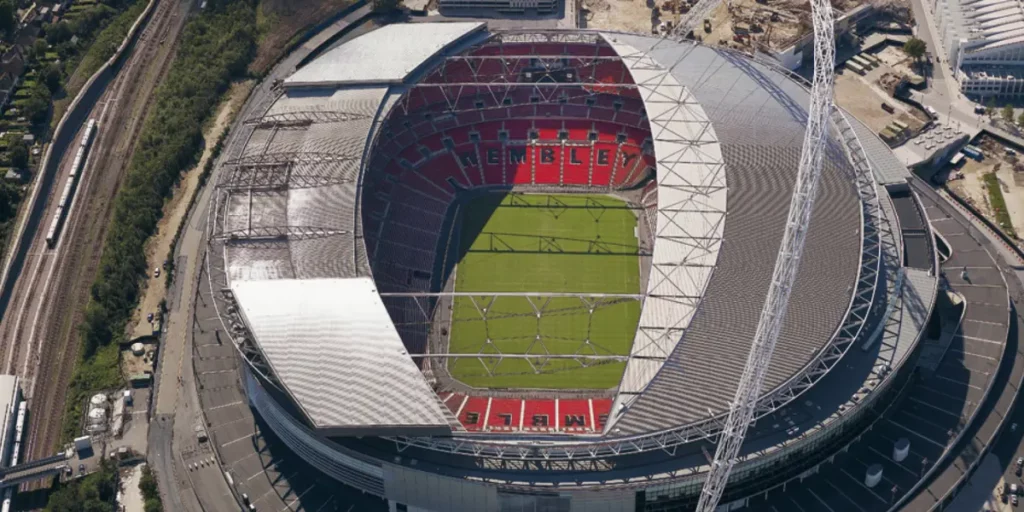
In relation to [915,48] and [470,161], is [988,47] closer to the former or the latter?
[915,48]

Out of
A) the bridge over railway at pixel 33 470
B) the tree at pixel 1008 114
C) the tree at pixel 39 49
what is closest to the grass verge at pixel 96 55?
the tree at pixel 39 49

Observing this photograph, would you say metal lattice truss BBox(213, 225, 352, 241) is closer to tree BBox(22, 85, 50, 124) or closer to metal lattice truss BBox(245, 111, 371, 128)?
metal lattice truss BBox(245, 111, 371, 128)

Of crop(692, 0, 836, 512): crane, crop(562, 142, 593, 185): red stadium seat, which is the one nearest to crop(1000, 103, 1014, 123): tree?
crop(562, 142, 593, 185): red stadium seat

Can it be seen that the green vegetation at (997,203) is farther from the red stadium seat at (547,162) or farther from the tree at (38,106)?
the tree at (38,106)

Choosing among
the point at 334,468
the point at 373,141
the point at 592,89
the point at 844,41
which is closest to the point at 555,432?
the point at 334,468

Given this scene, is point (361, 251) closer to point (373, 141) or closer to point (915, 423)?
point (373, 141)
